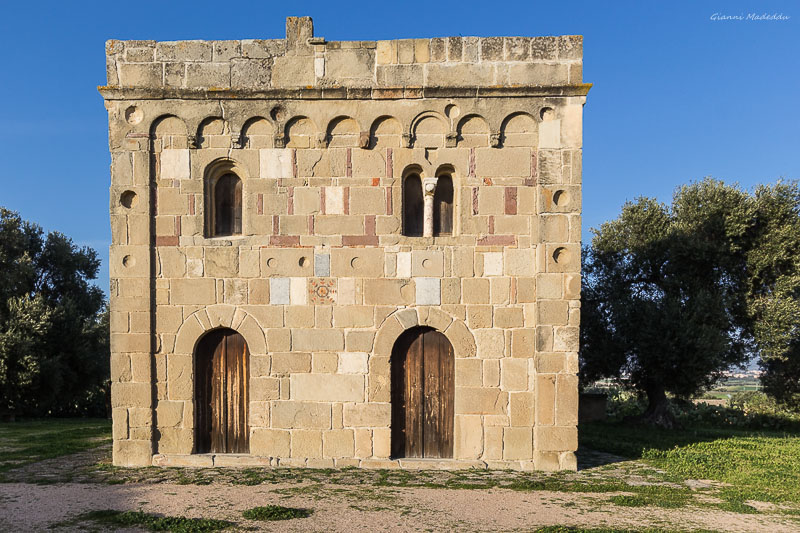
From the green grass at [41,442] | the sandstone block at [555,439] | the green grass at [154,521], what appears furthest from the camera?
the green grass at [41,442]

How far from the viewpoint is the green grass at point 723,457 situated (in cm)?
856

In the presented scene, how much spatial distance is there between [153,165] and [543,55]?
6.68 m

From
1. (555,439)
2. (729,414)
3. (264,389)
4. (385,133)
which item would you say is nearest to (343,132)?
(385,133)

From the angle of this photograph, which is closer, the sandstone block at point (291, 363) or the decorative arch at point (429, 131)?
the sandstone block at point (291, 363)

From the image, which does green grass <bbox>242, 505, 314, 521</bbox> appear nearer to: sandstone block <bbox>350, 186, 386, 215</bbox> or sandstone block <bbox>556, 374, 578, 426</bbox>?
sandstone block <bbox>556, 374, 578, 426</bbox>

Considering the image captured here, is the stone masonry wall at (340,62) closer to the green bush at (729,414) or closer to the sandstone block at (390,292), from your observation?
the sandstone block at (390,292)

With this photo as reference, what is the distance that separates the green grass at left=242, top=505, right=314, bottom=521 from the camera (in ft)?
22.1

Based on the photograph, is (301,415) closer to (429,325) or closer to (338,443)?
(338,443)

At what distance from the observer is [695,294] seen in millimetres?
15781

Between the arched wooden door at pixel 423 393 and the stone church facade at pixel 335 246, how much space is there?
32 mm

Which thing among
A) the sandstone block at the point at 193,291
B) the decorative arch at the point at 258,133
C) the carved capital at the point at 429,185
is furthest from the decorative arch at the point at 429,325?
the decorative arch at the point at 258,133

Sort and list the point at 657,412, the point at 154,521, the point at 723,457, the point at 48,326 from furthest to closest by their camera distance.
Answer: the point at 48,326
the point at 657,412
the point at 723,457
the point at 154,521

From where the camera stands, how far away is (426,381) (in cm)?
964

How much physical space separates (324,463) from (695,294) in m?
11.5
